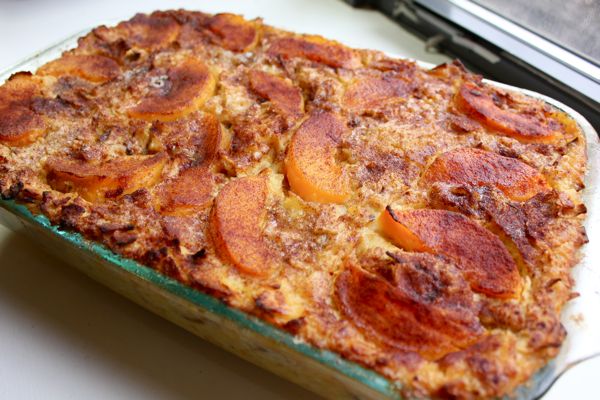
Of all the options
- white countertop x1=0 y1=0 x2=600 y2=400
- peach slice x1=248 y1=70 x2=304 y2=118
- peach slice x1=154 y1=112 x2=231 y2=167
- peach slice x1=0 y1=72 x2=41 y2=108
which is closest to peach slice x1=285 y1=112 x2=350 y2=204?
peach slice x1=248 y1=70 x2=304 y2=118

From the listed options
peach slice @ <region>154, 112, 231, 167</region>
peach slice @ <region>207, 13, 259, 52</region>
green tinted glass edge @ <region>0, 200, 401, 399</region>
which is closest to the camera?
green tinted glass edge @ <region>0, 200, 401, 399</region>

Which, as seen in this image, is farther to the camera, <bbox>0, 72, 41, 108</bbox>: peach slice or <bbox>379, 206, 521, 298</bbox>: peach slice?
<bbox>0, 72, 41, 108</bbox>: peach slice

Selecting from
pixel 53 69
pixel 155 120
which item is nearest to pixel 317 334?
pixel 155 120

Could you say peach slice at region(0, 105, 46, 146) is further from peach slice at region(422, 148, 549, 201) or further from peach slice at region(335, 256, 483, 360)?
peach slice at region(422, 148, 549, 201)

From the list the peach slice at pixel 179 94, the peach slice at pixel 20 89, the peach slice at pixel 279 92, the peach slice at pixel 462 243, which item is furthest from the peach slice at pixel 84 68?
the peach slice at pixel 462 243

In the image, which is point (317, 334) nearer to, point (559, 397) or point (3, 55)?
point (559, 397)
